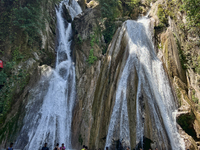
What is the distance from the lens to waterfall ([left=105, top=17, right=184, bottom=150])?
911 centimetres

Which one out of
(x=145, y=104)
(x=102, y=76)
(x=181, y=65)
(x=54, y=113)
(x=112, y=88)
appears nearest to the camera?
(x=145, y=104)

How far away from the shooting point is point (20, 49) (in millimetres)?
15773

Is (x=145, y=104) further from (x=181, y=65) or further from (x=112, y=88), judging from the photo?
(x=181, y=65)

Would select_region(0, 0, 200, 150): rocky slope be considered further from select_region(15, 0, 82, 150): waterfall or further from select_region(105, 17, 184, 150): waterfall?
select_region(15, 0, 82, 150): waterfall

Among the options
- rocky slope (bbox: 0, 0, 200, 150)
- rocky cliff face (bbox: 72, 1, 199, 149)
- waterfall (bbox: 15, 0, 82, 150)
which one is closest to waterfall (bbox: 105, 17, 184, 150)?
rocky slope (bbox: 0, 0, 200, 150)

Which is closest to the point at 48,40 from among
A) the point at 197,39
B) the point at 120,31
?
the point at 120,31

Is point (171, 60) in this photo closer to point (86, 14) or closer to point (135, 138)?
point (135, 138)

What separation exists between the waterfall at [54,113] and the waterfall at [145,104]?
226 inches

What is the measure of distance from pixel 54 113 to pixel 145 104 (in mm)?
9213

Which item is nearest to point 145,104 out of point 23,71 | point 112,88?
point 112,88

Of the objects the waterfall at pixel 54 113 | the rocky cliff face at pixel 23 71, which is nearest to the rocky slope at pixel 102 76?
the rocky cliff face at pixel 23 71

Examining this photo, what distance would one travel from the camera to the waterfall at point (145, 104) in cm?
911

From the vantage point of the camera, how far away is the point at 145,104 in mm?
9836

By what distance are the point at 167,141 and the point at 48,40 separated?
18.4 meters
